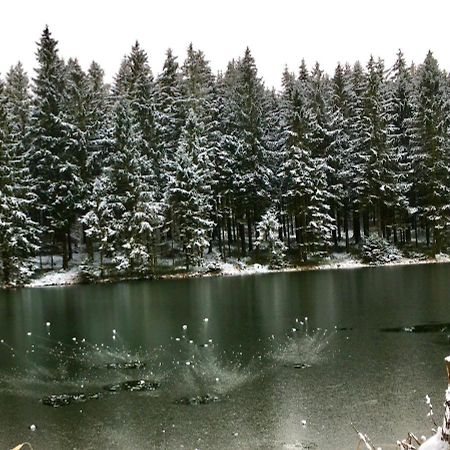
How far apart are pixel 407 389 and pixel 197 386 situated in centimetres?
428

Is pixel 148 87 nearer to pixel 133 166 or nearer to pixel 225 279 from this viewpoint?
pixel 133 166

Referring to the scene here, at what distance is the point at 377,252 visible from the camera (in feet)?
142

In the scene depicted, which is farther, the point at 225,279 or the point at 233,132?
the point at 233,132

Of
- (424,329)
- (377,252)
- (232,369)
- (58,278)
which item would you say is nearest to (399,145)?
(377,252)

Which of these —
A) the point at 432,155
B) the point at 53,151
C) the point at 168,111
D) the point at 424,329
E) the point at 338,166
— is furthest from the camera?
the point at 168,111

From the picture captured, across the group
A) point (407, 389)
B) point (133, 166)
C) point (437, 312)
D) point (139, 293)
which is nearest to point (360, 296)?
point (437, 312)

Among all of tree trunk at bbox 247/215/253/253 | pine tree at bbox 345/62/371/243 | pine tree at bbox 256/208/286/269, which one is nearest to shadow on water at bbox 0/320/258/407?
pine tree at bbox 256/208/286/269

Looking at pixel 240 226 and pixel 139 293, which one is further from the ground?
pixel 240 226

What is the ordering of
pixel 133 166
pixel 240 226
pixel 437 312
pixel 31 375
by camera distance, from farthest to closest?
pixel 240 226 < pixel 133 166 < pixel 437 312 < pixel 31 375

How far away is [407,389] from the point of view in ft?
36.0

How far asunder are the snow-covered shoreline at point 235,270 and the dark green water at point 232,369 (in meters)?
13.9

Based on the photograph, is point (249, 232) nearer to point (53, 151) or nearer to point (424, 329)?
point (53, 151)

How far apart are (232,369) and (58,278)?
30475 mm

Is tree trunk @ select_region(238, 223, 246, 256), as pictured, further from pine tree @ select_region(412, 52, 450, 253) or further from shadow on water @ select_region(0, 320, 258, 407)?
shadow on water @ select_region(0, 320, 258, 407)
